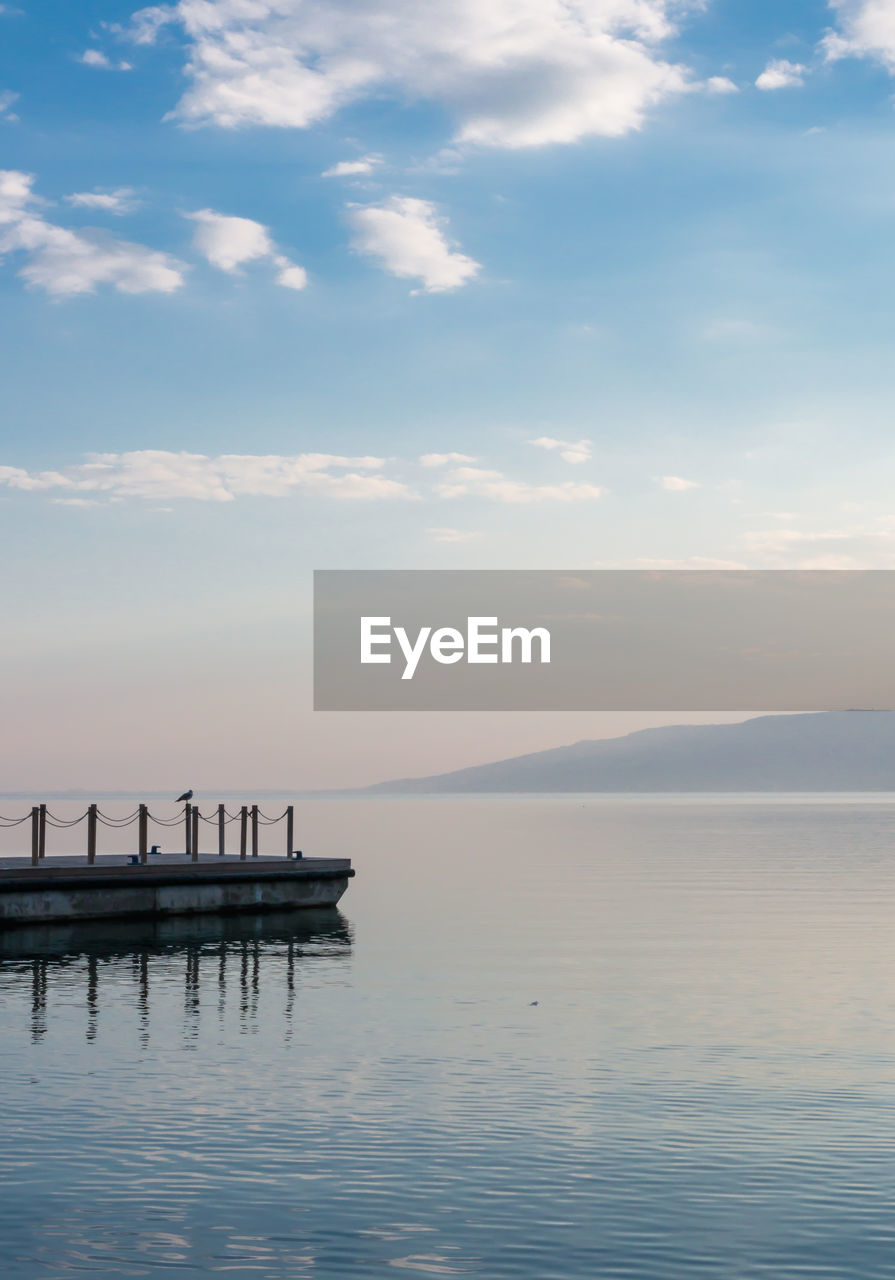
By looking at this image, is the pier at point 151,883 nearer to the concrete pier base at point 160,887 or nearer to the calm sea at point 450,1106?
the concrete pier base at point 160,887

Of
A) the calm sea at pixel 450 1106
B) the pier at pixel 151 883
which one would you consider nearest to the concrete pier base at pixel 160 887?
the pier at pixel 151 883

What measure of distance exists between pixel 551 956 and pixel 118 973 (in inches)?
462

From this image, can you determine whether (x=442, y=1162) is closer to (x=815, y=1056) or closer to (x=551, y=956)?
(x=815, y=1056)

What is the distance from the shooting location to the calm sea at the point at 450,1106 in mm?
13430

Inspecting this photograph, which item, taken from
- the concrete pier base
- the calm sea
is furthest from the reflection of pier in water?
the concrete pier base

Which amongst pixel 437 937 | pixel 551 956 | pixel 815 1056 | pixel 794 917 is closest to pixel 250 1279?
pixel 815 1056

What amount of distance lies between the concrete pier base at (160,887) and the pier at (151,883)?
0.10ft

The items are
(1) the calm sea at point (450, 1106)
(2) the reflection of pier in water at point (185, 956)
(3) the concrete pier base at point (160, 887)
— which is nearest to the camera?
(1) the calm sea at point (450, 1106)

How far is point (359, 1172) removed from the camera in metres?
15.9

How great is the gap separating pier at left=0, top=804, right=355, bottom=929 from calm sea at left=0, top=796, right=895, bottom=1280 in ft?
8.43

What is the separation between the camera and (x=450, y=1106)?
1928 cm

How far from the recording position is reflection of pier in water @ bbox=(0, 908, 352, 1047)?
95.3 feet

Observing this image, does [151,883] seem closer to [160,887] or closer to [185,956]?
[160,887]

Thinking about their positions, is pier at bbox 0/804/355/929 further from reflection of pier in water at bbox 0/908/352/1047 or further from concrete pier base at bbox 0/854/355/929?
reflection of pier in water at bbox 0/908/352/1047
